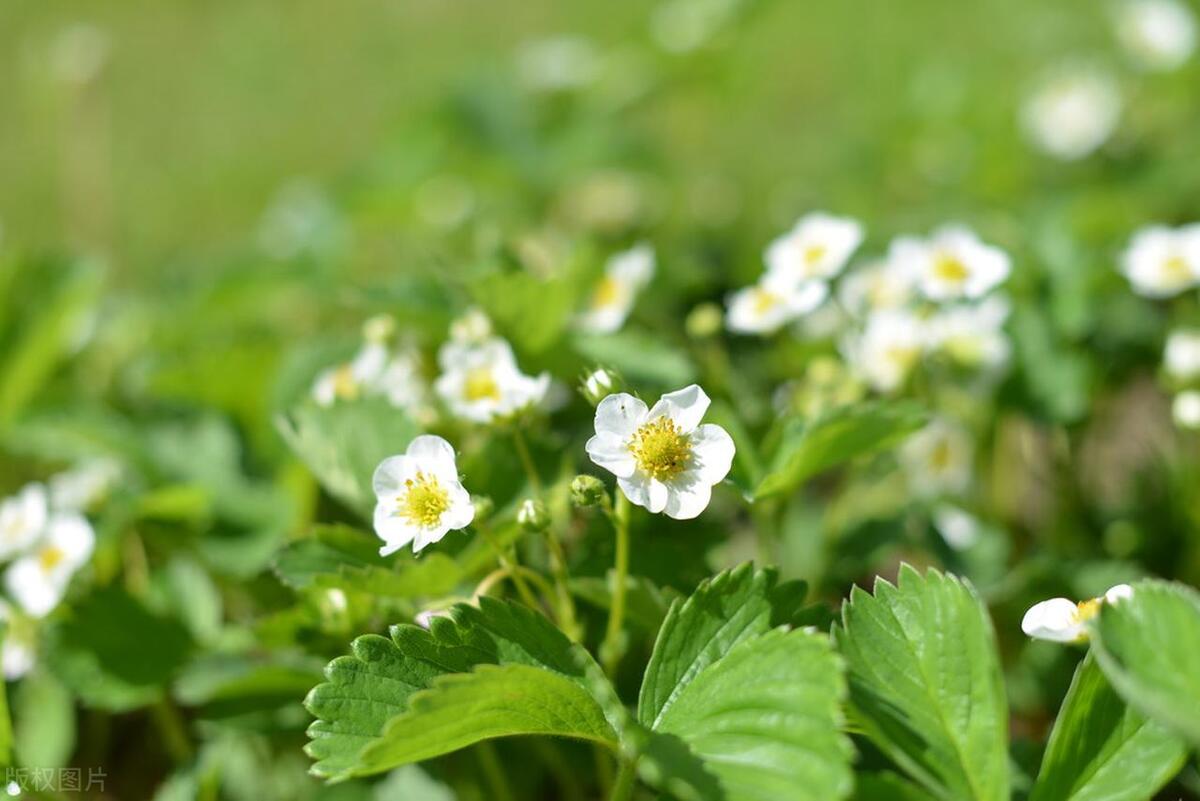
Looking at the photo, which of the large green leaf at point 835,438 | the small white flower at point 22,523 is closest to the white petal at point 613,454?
the large green leaf at point 835,438

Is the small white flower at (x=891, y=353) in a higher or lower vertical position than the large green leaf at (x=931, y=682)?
higher

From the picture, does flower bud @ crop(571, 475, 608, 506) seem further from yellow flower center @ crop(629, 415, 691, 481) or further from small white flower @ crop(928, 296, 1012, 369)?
small white flower @ crop(928, 296, 1012, 369)

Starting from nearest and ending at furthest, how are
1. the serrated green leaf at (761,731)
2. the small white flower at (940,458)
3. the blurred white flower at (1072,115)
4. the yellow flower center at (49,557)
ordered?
1. the serrated green leaf at (761,731)
2. the yellow flower center at (49,557)
3. the small white flower at (940,458)
4. the blurred white flower at (1072,115)

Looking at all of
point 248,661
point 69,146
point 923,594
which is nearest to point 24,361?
point 248,661

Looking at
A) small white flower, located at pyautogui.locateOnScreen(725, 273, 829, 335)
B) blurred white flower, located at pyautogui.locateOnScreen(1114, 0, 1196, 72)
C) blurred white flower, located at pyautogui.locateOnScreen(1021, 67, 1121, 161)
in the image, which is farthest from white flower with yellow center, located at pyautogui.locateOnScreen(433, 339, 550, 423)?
blurred white flower, located at pyautogui.locateOnScreen(1114, 0, 1196, 72)

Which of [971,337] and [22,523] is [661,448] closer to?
[971,337]

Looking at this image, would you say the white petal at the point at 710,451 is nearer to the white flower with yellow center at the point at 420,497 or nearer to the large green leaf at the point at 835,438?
the large green leaf at the point at 835,438

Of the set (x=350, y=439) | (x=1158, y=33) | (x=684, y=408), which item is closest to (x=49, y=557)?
(x=350, y=439)
